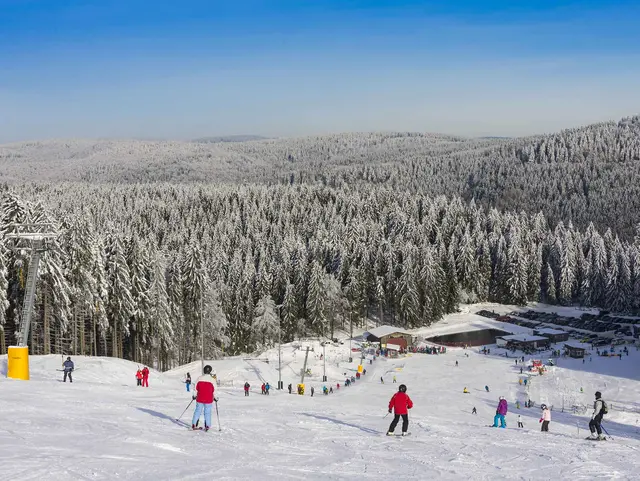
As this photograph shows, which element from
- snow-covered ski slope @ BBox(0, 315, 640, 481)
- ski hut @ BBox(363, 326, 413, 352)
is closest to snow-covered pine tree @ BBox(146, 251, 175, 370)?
snow-covered ski slope @ BBox(0, 315, 640, 481)

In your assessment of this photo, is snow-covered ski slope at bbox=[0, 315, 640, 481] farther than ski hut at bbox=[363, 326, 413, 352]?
No

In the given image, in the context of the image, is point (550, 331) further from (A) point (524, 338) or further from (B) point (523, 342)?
(B) point (523, 342)

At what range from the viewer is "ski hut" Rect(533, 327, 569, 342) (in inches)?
3551

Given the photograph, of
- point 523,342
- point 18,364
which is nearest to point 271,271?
point 523,342

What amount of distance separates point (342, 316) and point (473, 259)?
30.6 metres

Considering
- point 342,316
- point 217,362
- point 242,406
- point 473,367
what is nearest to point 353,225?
point 342,316

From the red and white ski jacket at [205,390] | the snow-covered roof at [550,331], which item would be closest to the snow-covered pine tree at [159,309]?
the red and white ski jacket at [205,390]

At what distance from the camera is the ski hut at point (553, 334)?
9019 cm

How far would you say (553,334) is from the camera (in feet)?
297

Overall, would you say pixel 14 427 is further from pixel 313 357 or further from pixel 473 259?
pixel 473 259

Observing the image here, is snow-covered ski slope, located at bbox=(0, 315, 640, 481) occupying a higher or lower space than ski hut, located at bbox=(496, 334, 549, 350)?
higher

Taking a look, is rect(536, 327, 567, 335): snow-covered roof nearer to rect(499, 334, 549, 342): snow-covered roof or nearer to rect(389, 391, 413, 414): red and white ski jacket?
rect(499, 334, 549, 342): snow-covered roof

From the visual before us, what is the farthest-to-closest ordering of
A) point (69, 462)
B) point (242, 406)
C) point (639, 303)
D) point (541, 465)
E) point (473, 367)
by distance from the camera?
1. point (639, 303)
2. point (473, 367)
3. point (242, 406)
4. point (541, 465)
5. point (69, 462)

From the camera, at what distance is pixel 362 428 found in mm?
20062
